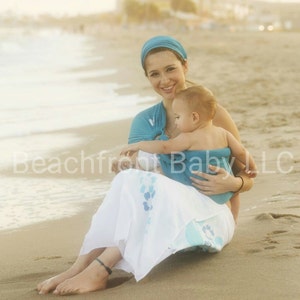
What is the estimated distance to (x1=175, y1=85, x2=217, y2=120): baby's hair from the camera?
3.12m

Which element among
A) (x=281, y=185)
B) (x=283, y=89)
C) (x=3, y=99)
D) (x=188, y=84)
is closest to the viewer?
(x=188, y=84)

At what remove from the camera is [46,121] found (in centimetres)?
909

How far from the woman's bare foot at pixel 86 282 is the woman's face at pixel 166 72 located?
928mm

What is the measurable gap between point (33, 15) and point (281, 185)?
18200 cm

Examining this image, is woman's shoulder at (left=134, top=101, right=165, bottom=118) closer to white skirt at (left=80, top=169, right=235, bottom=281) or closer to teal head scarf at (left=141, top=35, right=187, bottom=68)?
teal head scarf at (left=141, top=35, right=187, bottom=68)

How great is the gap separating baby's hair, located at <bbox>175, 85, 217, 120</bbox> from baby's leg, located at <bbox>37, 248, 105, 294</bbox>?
2.40 ft

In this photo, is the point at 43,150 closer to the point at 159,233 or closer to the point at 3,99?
the point at 159,233

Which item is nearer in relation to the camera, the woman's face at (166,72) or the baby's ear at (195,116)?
the baby's ear at (195,116)

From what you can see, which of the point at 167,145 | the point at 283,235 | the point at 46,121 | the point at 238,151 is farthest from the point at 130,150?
the point at 46,121

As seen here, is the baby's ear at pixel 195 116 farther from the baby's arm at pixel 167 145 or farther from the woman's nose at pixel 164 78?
the woman's nose at pixel 164 78

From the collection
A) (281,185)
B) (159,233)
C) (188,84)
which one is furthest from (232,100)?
(159,233)

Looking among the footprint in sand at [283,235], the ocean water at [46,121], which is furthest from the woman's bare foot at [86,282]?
the ocean water at [46,121]

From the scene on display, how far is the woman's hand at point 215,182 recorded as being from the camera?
3123mm

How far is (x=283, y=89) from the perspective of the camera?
1130cm
